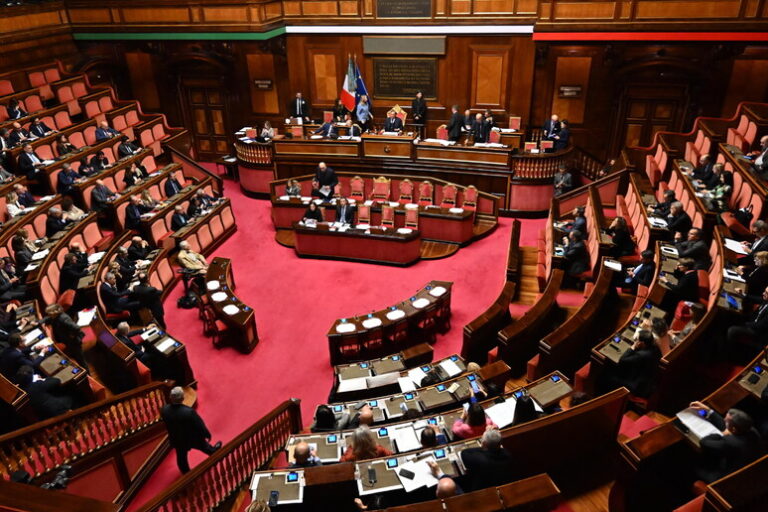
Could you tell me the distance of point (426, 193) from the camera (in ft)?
36.3

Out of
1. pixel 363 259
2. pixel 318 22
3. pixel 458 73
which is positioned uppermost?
pixel 318 22

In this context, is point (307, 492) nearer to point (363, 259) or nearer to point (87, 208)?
point (363, 259)

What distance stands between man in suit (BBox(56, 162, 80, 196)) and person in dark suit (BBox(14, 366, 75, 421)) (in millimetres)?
4887

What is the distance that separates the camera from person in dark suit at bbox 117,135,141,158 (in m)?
11.2

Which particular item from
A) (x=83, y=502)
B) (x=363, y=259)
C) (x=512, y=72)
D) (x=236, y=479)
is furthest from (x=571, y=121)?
(x=83, y=502)

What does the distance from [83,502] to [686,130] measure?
12.4m

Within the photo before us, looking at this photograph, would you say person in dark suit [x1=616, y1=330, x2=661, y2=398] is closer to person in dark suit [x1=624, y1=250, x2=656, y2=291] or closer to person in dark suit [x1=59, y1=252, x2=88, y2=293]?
person in dark suit [x1=624, y1=250, x2=656, y2=291]

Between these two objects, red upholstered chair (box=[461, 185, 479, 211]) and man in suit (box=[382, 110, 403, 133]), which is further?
man in suit (box=[382, 110, 403, 133])

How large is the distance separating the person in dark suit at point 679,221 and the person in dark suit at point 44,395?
7.74 m

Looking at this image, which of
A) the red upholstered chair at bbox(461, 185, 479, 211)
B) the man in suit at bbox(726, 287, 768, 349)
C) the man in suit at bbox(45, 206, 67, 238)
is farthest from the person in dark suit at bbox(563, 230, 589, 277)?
the man in suit at bbox(45, 206, 67, 238)

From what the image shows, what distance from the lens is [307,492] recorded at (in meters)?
4.27

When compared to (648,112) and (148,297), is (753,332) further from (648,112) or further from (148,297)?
(648,112)

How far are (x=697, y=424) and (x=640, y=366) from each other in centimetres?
108

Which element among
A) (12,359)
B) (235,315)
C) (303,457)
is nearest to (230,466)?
(303,457)
